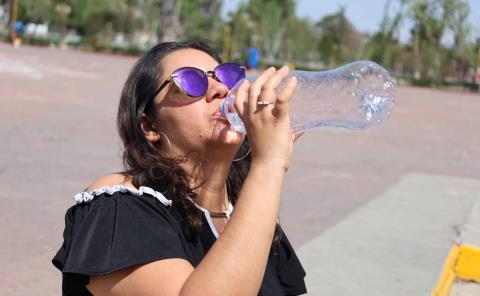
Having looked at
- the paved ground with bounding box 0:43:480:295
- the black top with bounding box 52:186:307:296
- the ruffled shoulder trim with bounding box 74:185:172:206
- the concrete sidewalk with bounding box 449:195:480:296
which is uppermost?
the ruffled shoulder trim with bounding box 74:185:172:206

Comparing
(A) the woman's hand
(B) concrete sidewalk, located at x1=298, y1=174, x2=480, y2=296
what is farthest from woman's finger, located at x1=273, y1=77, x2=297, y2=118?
(B) concrete sidewalk, located at x1=298, y1=174, x2=480, y2=296

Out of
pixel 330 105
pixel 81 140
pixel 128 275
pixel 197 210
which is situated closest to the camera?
pixel 128 275

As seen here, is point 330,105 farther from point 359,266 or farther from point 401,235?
point 401,235

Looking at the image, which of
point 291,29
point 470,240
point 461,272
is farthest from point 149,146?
point 291,29

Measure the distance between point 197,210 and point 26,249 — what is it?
2878 mm

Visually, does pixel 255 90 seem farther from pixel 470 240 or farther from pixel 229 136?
pixel 470 240

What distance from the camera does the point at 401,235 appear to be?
17.5 feet

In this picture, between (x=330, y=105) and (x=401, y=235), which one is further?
(x=401, y=235)

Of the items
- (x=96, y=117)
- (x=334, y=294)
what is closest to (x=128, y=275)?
(x=334, y=294)

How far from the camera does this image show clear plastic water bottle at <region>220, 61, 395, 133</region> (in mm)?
2162

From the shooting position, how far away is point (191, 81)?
194 cm

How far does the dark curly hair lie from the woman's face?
4 centimetres

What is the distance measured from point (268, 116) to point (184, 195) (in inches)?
17.4

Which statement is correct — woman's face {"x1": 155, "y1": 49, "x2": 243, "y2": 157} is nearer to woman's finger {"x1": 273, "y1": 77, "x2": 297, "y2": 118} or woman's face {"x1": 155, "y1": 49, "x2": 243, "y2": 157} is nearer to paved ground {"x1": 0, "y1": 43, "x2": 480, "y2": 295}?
woman's finger {"x1": 273, "y1": 77, "x2": 297, "y2": 118}
